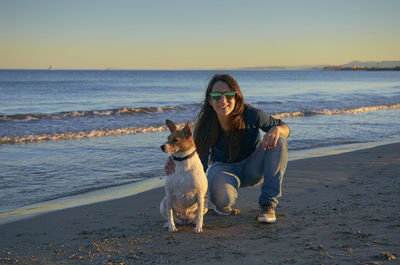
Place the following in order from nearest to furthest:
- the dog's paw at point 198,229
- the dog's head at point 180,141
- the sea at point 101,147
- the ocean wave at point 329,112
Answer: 1. the dog's head at point 180,141
2. the dog's paw at point 198,229
3. the sea at point 101,147
4. the ocean wave at point 329,112

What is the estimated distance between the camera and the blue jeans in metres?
4.39

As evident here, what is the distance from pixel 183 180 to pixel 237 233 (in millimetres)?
769

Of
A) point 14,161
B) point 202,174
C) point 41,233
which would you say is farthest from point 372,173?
point 14,161

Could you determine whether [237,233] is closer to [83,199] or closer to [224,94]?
[224,94]

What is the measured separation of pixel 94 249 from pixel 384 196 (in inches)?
137

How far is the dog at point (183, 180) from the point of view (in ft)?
12.3

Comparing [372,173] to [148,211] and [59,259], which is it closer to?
[148,211]

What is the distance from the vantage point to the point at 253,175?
4668mm

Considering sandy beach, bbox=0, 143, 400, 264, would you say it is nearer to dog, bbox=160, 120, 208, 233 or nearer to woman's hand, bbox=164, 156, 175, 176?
dog, bbox=160, 120, 208, 233

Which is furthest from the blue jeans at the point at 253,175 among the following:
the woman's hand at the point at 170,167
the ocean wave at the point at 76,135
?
the ocean wave at the point at 76,135

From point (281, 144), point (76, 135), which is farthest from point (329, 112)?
point (281, 144)

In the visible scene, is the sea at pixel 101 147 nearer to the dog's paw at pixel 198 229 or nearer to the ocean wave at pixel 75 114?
the ocean wave at pixel 75 114

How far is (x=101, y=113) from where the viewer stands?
1655cm

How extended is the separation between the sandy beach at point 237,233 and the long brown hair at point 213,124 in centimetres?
82
